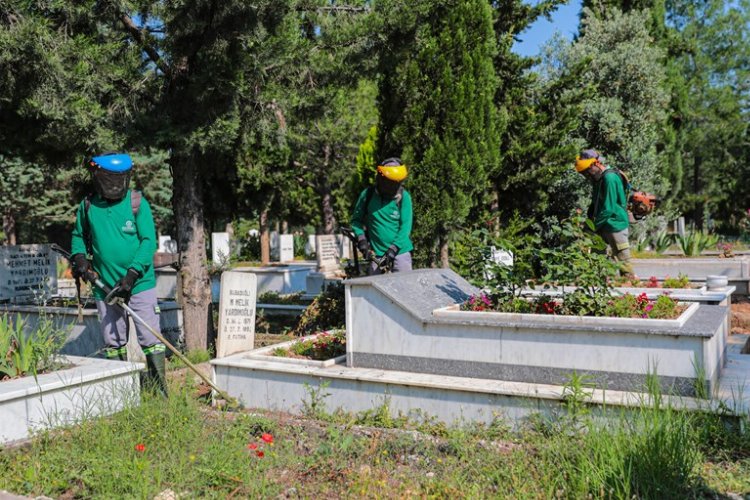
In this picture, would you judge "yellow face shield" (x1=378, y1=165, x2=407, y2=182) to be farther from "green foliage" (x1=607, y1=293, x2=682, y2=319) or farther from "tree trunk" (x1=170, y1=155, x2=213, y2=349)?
"green foliage" (x1=607, y1=293, x2=682, y2=319)

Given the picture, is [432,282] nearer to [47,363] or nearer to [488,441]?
[488,441]

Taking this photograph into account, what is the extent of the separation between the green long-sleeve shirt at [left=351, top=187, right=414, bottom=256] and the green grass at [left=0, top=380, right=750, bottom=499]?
2874mm

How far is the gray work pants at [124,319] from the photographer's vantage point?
5.38m

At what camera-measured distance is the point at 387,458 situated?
149 inches

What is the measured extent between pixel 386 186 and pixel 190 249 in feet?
7.46

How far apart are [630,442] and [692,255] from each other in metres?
11.7

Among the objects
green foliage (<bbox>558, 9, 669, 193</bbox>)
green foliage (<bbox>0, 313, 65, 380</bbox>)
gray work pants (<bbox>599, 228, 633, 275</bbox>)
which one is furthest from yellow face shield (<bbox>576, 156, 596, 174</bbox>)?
green foliage (<bbox>558, 9, 669, 193</bbox>)

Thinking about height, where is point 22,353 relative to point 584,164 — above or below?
below

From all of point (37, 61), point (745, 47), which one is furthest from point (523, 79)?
point (745, 47)

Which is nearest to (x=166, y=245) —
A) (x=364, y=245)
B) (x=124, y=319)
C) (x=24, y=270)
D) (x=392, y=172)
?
(x=24, y=270)

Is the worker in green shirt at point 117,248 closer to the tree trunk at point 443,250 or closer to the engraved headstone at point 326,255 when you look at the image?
the tree trunk at point 443,250

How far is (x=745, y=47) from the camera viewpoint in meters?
33.3

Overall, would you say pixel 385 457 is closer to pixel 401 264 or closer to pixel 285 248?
pixel 401 264

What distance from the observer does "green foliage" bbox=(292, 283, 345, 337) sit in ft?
25.5
